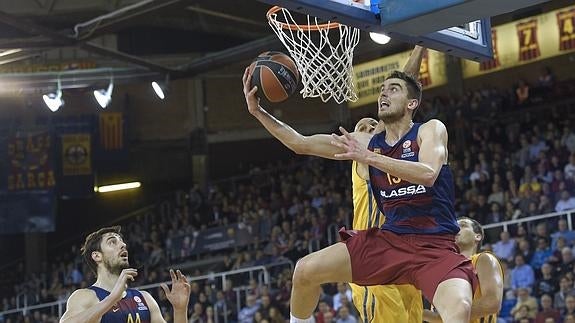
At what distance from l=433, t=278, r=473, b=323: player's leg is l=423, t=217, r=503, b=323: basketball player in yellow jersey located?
79cm

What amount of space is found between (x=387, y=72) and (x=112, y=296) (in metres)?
17.3

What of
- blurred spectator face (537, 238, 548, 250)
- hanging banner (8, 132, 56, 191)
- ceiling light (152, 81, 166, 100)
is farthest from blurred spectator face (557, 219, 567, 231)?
hanging banner (8, 132, 56, 191)

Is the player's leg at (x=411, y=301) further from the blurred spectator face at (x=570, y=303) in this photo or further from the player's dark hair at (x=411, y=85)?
the blurred spectator face at (x=570, y=303)

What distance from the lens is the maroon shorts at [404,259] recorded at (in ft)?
19.0

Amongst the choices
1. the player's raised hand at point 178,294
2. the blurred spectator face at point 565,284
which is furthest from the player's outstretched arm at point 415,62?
the blurred spectator face at point 565,284

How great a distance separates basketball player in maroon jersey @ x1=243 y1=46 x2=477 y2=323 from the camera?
5762 mm

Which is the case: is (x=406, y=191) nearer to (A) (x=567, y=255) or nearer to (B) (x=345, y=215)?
(A) (x=567, y=255)

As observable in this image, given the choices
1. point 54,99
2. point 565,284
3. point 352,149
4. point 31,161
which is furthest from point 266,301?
point 352,149

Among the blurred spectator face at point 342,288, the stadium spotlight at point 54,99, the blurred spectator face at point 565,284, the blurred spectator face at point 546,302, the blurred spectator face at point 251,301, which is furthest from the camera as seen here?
the stadium spotlight at point 54,99

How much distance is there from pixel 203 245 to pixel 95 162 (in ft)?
14.6

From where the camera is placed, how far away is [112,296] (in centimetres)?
650

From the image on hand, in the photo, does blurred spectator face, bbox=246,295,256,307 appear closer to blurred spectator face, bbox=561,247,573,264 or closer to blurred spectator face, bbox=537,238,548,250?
blurred spectator face, bbox=537,238,548,250

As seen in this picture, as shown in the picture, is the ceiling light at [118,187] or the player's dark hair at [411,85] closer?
the player's dark hair at [411,85]

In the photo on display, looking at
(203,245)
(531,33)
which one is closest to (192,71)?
(203,245)
